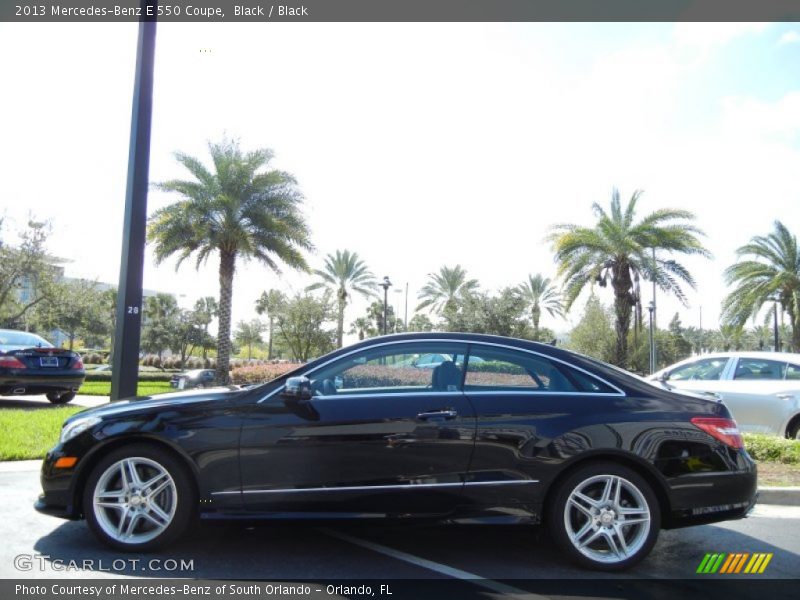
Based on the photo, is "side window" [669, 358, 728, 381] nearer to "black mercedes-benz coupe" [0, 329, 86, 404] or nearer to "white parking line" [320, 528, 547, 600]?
"white parking line" [320, 528, 547, 600]

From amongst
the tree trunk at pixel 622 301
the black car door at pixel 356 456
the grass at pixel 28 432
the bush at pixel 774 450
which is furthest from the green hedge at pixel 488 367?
the tree trunk at pixel 622 301

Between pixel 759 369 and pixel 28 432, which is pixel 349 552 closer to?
pixel 28 432

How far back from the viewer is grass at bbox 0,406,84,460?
7.03 metres

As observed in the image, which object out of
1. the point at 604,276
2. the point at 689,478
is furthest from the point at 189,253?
the point at 689,478

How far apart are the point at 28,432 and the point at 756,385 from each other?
390 inches

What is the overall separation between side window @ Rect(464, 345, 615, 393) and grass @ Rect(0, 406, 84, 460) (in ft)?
13.9

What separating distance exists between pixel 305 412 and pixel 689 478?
256cm

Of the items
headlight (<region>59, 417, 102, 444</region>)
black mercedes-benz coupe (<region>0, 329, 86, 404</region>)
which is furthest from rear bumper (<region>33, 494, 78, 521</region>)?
black mercedes-benz coupe (<region>0, 329, 86, 404</region>)

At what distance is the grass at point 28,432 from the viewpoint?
7.03m

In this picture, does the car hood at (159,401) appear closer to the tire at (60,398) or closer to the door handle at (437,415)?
the door handle at (437,415)

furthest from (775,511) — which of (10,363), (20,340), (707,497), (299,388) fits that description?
(20,340)

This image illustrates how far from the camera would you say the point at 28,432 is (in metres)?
8.07

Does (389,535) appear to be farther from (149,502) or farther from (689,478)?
(689,478)

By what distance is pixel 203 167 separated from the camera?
69.9 feet
